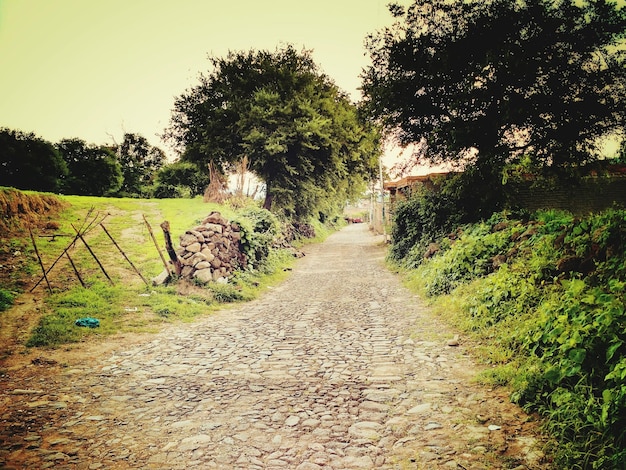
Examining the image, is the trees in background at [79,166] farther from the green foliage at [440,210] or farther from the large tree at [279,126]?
the green foliage at [440,210]

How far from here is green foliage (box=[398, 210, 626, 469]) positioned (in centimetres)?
278

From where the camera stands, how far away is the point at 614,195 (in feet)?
55.9

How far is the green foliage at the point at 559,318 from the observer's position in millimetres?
2779

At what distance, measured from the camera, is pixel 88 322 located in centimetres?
697

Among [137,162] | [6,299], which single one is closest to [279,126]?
[6,299]

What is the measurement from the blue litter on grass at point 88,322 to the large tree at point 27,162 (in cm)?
2536

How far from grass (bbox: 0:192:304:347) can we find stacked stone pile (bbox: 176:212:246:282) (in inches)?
16.2

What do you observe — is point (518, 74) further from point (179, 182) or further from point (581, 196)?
point (179, 182)

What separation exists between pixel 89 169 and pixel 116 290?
1333 inches

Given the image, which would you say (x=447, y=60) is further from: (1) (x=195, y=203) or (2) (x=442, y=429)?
(1) (x=195, y=203)

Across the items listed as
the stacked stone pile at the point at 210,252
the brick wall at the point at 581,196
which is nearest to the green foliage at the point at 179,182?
the stacked stone pile at the point at 210,252

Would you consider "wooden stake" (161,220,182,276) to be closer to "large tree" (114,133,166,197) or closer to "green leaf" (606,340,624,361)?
"green leaf" (606,340,624,361)

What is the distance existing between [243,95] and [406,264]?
16272 mm

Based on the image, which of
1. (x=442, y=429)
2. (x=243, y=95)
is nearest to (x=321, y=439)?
(x=442, y=429)
